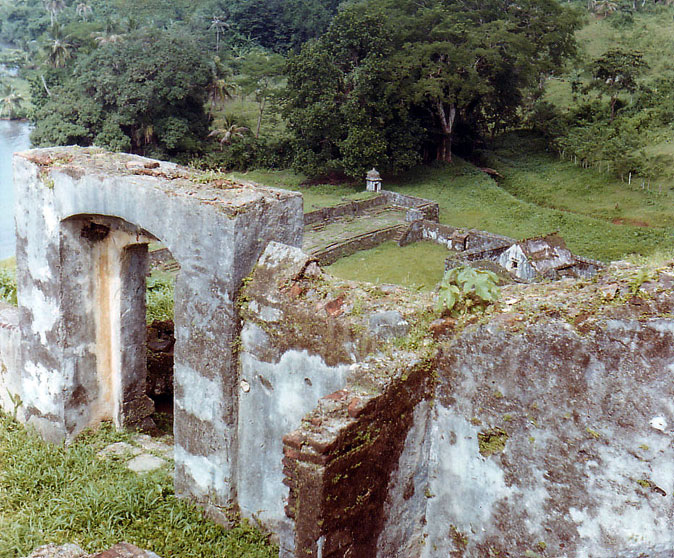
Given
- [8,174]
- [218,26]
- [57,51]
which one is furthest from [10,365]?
[218,26]

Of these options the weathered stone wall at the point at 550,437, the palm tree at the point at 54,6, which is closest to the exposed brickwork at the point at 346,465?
the weathered stone wall at the point at 550,437

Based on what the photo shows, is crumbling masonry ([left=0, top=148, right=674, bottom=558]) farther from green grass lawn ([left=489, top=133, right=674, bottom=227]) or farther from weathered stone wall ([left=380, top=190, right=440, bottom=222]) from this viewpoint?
green grass lawn ([left=489, top=133, right=674, bottom=227])

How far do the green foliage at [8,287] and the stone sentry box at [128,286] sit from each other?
8.44ft

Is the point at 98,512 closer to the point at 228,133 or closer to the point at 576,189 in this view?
the point at 576,189

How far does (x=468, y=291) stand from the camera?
16.0ft

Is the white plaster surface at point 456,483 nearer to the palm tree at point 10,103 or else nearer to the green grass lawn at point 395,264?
the green grass lawn at point 395,264

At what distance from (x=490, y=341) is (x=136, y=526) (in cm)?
361

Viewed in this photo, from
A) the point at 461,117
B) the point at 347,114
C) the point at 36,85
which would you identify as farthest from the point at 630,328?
the point at 36,85

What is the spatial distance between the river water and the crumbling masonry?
1293 cm

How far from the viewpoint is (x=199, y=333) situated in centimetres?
647

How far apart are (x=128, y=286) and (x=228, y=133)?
25.5m

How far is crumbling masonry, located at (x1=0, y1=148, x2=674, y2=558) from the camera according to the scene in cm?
425

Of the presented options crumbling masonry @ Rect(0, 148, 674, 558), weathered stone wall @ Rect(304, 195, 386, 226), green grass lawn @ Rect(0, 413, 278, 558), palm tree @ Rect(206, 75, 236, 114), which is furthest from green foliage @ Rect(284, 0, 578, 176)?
green grass lawn @ Rect(0, 413, 278, 558)

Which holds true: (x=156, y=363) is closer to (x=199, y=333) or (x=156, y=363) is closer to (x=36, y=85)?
(x=199, y=333)
